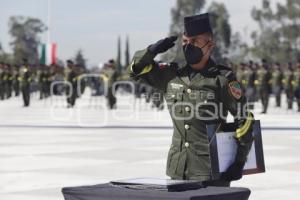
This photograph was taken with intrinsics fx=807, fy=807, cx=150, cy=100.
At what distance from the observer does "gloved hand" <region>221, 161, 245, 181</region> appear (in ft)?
14.0

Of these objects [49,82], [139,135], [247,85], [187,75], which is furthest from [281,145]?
[49,82]

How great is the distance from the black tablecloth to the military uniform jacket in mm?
661

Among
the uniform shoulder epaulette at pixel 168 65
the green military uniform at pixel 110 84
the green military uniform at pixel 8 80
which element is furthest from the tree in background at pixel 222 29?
the uniform shoulder epaulette at pixel 168 65

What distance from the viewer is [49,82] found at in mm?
41562

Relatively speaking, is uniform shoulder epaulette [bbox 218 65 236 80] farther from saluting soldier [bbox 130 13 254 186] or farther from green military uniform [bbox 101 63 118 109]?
green military uniform [bbox 101 63 118 109]

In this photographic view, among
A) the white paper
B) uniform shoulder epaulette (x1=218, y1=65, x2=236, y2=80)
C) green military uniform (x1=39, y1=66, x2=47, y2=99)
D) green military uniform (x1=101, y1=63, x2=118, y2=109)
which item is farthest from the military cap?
green military uniform (x1=39, y1=66, x2=47, y2=99)

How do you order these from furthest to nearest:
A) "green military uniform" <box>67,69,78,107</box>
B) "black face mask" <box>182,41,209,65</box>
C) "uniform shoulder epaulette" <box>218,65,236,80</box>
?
1. "green military uniform" <box>67,69,78,107</box>
2. "uniform shoulder epaulette" <box>218,65,236,80</box>
3. "black face mask" <box>182,41,209,65</box>

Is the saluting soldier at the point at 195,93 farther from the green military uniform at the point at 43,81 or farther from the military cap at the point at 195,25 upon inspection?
the green military uniform at the point at 43,81

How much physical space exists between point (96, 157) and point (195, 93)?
7.31 metres

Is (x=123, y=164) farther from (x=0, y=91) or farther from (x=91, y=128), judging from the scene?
(x=0, y=91)

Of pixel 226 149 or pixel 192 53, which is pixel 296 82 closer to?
pixel 192 53

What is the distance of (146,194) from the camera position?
3.68m

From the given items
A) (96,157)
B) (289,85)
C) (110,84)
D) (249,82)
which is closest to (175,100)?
(96,157)

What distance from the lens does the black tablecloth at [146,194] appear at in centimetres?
362
